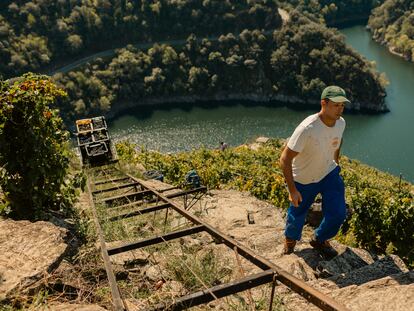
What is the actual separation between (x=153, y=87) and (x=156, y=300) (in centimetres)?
7044

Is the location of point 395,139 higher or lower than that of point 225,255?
lower

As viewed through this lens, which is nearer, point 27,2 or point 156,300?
point 156,300

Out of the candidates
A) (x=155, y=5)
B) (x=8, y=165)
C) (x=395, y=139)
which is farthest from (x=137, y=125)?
(x=8, y=165)

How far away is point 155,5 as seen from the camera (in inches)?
3157

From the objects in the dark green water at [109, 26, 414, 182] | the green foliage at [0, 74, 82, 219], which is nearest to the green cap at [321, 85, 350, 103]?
the green foliage at [0, 74, 82, 219]

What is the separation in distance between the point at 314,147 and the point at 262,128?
57.7 meters

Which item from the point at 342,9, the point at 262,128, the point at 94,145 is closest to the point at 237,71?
the point at 262,128

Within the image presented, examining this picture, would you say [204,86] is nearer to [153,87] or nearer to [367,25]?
[153,87]

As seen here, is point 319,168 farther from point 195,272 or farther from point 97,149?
point 97,149

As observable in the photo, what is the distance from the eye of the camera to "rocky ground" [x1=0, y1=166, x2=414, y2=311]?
12.7ft

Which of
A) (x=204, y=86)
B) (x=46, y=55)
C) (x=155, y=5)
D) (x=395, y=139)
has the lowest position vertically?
(x=395, y=139)

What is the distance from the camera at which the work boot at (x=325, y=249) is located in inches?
242

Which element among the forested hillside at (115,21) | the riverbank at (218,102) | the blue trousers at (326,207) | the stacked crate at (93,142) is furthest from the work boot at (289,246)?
the forested hillside at (115,21)

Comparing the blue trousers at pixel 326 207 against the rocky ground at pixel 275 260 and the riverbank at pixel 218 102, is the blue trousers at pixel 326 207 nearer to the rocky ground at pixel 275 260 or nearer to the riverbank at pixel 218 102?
the rocky ground at pixel 275 260
